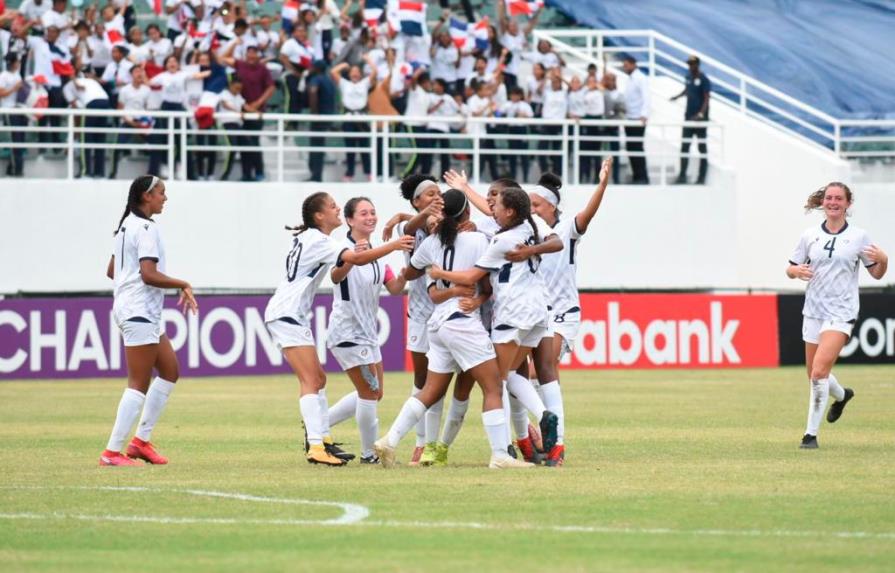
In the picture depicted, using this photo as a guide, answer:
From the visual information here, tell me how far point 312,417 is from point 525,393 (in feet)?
5.54

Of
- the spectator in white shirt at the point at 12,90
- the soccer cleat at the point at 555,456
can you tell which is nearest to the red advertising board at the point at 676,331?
the spectator in white shirt at the point at 12,90

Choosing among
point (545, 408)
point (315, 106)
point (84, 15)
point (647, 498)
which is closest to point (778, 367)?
point (315, 106)

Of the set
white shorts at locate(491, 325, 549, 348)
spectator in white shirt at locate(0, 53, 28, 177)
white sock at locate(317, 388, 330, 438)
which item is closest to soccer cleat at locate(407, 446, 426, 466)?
white sock at locate(317, 388, 330, 438)

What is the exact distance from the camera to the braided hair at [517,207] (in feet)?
43.8

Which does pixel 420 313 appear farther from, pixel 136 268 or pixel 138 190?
pixel 138 190

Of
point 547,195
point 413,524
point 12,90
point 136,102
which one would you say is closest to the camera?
point 413,524

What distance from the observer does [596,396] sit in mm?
23766

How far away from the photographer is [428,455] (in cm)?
1385

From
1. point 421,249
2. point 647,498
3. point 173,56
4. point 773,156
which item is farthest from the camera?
point 773,156

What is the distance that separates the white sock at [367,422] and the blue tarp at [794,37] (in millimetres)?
24313

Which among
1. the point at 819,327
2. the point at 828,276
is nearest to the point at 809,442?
the point at 819,327

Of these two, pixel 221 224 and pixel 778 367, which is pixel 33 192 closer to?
pixel 221 224

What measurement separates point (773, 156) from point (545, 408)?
22.6 metres

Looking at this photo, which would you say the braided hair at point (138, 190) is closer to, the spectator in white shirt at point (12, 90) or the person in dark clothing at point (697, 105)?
the spectator in white shirt at point (12, 90)
